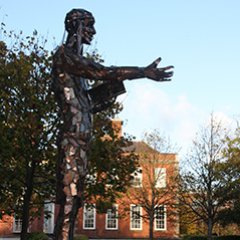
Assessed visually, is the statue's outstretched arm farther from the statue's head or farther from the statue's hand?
Result: the statue's head

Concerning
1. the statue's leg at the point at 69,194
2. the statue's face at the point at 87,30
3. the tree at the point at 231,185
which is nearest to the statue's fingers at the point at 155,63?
the statue's face at the point at 87,30

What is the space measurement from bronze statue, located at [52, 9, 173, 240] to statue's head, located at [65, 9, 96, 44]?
0.5 inches

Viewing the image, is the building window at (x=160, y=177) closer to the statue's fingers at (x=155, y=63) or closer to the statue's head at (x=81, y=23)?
the statue's head at (x=81, y=23)

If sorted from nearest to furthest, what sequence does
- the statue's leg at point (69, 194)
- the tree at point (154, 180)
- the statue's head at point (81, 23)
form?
1. the statue's leg at point (69, 194)
2. the statue's head at point (81, 23)
3. the tree at point (154, 180)

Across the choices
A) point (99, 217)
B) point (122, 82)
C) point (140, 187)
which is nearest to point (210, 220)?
point (140, 187)

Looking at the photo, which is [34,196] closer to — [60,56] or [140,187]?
[60,56]

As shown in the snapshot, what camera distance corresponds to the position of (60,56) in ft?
17.8

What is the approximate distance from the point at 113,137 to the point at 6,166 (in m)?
2.96

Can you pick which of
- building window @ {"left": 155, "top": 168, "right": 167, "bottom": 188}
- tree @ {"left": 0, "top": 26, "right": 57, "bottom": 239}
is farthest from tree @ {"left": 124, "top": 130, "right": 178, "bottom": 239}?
tree @ {"left": 0, "top": 26, "right": 57, "bottom": 239}

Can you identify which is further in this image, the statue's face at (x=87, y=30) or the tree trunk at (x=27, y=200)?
the tree trunk at (x=27, y=200)

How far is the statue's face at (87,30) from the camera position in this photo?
5.88m

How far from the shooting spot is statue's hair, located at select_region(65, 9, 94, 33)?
231 inches

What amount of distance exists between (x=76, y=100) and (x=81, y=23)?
1059mm

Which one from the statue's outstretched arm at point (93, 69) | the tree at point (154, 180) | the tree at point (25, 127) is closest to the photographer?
the statue's outstretched arm at point (93, 69)
